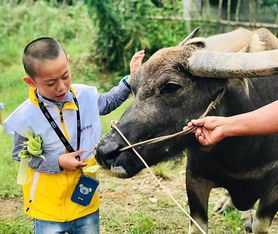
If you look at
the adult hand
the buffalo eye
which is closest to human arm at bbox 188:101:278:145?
the adult hand

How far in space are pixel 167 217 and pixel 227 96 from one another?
1.77 m

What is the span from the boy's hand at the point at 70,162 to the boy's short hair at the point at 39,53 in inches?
18.0

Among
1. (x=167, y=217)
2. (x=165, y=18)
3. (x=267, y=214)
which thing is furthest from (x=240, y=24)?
(x=267, y=214)

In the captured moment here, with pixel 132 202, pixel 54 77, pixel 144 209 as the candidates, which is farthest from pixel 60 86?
pixel 132 202

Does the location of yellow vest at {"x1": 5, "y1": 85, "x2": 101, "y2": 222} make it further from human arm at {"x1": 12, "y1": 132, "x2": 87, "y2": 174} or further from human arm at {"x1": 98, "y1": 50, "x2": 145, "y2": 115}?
human arm at {"x1": 98, "y1": 50, "x2": 145, "y2": 115}

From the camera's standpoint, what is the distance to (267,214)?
3760 mm

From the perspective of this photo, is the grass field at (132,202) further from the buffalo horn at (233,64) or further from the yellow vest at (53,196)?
the buffalo horn at (233,64)

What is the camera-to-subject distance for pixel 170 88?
3076 millimetres

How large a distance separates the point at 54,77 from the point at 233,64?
0.95 meters

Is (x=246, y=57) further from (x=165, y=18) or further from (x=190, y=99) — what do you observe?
(x=165, y=18)

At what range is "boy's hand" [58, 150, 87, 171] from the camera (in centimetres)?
293

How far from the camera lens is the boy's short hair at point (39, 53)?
2867mm

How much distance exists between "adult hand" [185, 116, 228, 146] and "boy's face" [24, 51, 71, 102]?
2.36 feet

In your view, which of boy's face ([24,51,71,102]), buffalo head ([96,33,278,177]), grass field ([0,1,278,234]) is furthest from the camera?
grass field ([0,1,278,234])
